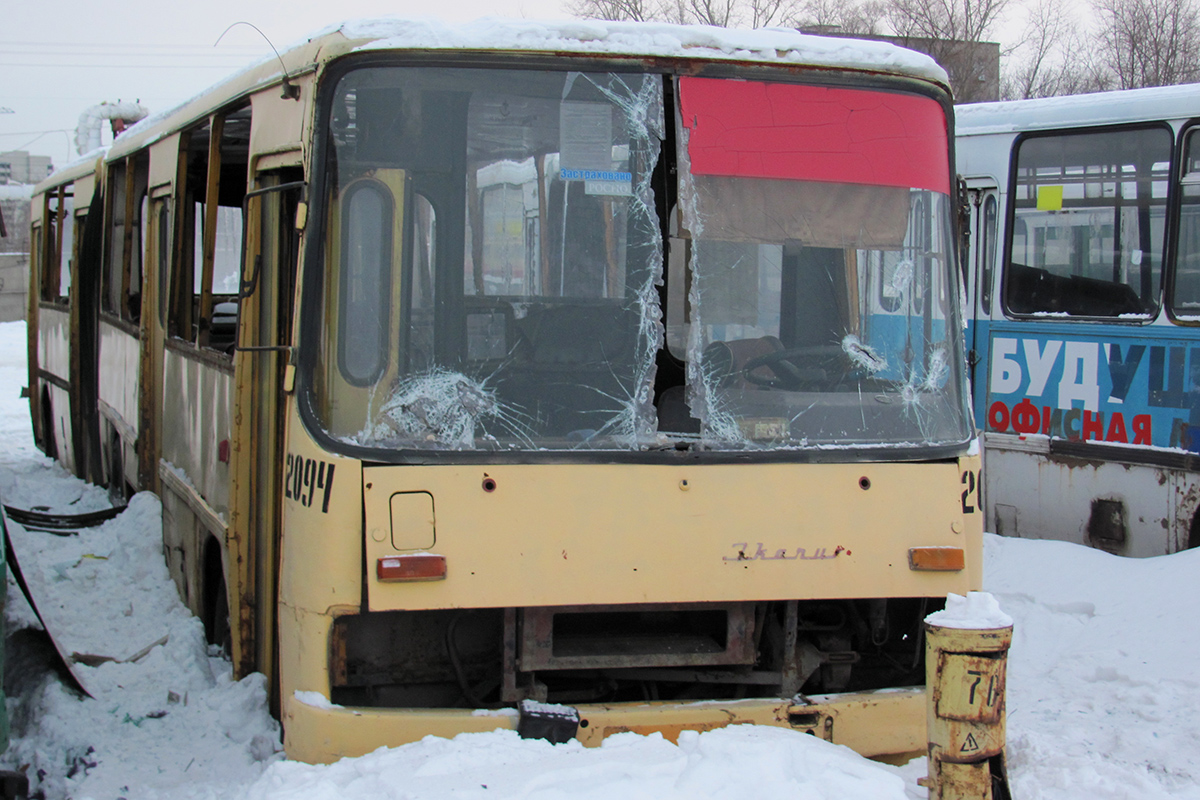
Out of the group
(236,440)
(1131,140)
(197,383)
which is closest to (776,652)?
(236,440)

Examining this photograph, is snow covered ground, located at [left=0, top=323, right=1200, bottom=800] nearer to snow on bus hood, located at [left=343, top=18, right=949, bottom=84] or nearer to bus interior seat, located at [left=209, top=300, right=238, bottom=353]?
bus interior seat, located at [left=209, top=300, right=238, bottom=353]

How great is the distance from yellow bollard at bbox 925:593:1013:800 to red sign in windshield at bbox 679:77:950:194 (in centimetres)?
145

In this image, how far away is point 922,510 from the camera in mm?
3932

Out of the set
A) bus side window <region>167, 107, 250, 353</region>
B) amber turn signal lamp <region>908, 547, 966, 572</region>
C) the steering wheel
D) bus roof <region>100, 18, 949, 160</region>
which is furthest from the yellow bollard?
bus side window <region>167, 107, 250, 353</region>

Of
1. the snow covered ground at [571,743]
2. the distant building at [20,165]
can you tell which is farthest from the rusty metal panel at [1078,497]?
the distant building at [20,165]

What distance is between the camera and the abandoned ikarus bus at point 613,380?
3730 millimetres

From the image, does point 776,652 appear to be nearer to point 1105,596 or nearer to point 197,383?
point 197,383

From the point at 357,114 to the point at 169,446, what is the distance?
3.35m

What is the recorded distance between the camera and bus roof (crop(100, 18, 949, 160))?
3.74 m

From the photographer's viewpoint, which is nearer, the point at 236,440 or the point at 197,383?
the point at 236,440

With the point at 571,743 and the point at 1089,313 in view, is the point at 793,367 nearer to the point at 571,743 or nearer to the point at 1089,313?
the point at 571,743

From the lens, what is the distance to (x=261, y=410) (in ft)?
15.2

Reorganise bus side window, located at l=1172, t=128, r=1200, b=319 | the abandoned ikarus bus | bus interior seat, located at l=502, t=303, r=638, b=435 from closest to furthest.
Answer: the abandoned ikarus bus, bus interior seat, located at l=502, t=303, r=638, b=435, bus side window, located at l=1172, t=128, r=1200, b=319

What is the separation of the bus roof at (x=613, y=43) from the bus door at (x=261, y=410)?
638 mm
